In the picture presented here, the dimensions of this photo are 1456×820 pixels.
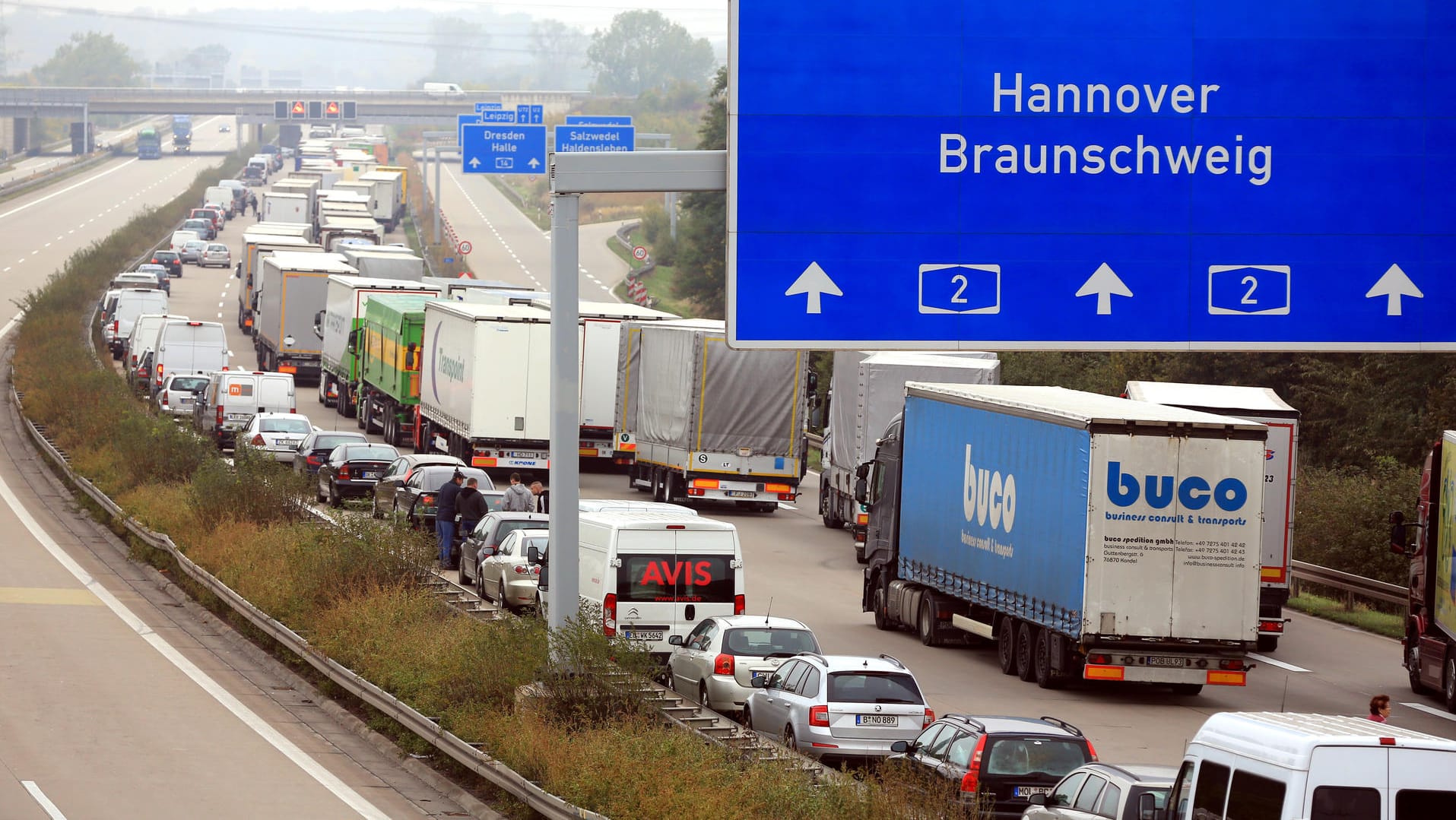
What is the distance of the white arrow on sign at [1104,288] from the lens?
576 inches

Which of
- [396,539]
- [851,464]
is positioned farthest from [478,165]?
[396,539]

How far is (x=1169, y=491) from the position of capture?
21.4 metres

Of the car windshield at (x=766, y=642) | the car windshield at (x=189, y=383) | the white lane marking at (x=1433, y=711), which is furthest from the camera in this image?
the car windshield at (x=189, y=383)

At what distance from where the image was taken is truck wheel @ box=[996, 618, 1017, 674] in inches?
918

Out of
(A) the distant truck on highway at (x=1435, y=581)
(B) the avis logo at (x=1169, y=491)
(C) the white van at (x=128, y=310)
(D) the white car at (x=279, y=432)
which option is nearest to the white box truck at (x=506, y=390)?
(D) the white car at (x=279, y=432)

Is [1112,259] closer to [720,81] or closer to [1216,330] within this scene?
[1216,330]

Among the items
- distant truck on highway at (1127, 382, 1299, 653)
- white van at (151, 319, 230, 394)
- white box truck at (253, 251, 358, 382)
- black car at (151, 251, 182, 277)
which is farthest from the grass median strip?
black car at (151, 251, 182, 277)

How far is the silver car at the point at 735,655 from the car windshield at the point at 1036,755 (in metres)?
4.35

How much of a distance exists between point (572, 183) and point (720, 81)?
191 feet

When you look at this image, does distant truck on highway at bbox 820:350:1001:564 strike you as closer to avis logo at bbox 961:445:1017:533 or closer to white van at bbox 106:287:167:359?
avis logo at bbox 961:445:1017:533

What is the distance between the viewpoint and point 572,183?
15438 mm

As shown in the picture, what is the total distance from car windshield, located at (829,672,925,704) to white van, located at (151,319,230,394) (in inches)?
1383

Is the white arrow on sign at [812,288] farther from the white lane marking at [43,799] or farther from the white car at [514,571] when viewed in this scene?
the white car at [514,571]

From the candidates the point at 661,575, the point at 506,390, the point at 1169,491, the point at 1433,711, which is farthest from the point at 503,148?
the point at 1433,711
